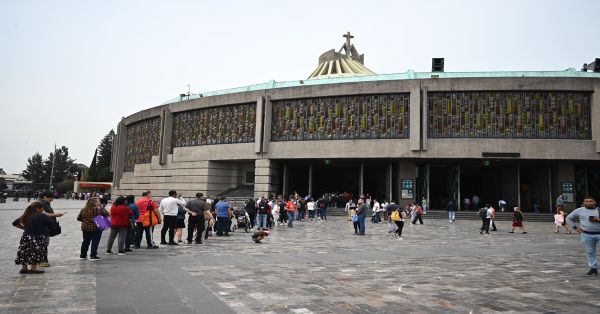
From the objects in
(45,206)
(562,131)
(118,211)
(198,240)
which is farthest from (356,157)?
(45,206)

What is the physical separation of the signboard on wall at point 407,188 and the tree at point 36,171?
102168 millimetres

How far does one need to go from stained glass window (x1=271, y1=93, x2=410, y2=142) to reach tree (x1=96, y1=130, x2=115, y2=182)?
203 ft

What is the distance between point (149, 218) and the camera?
11953mm

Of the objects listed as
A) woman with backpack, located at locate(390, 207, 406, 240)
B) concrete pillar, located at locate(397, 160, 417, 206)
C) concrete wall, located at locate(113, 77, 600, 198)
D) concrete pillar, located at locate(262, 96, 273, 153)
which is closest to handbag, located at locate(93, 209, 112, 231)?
woman with backpack, located at locate(390, 207, 406, 240)

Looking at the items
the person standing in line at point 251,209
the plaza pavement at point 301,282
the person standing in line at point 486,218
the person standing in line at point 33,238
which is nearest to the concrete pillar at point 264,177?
the person standing in line at point 251,209

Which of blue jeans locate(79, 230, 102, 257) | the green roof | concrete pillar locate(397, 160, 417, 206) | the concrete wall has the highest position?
the green roof

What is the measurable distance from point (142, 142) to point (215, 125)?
39.2 ft

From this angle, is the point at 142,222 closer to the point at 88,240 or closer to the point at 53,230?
the point at 88,240

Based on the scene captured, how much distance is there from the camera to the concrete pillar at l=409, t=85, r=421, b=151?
30.8 meters

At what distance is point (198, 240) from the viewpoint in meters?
13.6

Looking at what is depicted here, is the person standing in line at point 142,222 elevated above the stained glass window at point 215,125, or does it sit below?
below

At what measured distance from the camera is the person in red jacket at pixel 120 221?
1071 centimetres

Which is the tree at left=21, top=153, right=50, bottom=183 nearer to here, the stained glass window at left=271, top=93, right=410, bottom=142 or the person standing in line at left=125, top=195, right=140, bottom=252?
the stained glass window at left=271, top=93, right=410, bottom=142

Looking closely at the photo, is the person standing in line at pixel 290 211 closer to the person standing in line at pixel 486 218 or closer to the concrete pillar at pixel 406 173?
the person standing in line at pixel 486 218
